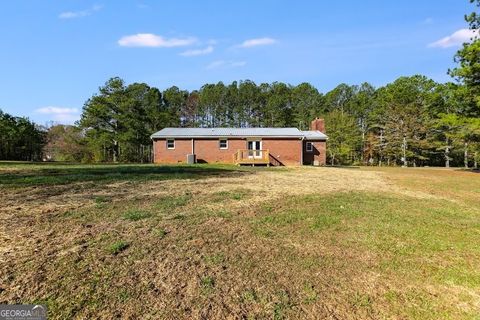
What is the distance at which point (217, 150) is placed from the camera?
29578 millimetres

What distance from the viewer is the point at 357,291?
3877mm

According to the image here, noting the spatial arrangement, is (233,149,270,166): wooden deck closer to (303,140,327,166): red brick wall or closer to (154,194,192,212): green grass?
(303,140,327,166): red brick wall

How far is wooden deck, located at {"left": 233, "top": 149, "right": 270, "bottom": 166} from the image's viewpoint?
2797 cm

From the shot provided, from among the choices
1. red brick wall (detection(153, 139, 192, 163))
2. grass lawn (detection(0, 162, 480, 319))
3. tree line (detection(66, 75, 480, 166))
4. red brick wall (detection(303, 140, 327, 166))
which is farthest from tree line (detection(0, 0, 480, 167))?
grass lawn (detection(0, 162, 480, 319))

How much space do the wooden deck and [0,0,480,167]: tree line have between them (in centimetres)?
1721

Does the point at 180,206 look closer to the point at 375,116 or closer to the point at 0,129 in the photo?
the point at 0,129

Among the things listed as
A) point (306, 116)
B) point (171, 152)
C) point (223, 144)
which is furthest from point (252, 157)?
point (306, 116)

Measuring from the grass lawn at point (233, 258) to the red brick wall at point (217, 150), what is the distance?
21177 millimetres

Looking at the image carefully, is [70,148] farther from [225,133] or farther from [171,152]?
[225,133]

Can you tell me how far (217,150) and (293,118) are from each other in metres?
29.5

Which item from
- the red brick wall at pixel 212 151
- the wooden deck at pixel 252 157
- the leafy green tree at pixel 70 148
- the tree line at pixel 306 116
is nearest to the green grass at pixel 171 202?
the wooden deck at pixel 252 157

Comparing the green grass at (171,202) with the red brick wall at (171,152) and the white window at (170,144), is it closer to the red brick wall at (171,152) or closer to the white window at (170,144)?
A: the red brick wall at (171,152)

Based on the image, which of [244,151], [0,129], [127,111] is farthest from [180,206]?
[127,111]

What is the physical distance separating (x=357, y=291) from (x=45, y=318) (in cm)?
323
